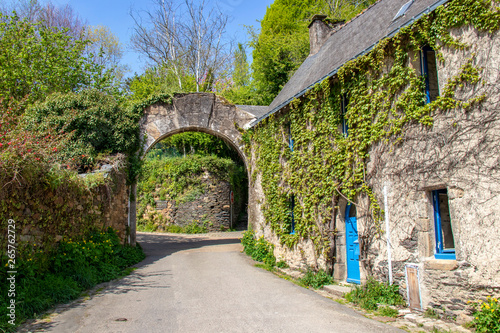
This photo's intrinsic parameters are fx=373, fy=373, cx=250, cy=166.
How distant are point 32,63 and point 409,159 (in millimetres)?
13437

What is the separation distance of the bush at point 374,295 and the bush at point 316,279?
1.08m

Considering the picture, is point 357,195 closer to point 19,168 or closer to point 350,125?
point 350,125

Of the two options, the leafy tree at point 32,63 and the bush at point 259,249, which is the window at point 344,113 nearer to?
the bush at point 259,249

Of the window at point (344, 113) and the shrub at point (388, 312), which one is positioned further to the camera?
the window at point (344, 113)

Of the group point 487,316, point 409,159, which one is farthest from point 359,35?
point 487,316

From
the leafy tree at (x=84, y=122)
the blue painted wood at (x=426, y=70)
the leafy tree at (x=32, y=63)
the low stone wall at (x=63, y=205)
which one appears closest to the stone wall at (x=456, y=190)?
the blue painted wood at (x=426, y=70)

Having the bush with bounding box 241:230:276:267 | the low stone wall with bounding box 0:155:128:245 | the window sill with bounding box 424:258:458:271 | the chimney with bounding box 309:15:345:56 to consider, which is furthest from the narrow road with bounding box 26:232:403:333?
the chimney with bounding box 309:15:345:56

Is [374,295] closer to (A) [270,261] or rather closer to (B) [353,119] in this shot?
(B) [353,119]

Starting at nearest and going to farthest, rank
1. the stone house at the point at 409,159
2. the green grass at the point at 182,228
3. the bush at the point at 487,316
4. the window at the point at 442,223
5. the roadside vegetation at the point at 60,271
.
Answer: the bush at the point at 487,316 → the stone house at the point at 409,159 → the roadside vegetation at the point at 60,271 → the window at the point at 442,223 → the green grass at the point at 182,228

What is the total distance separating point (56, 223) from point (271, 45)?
58.8 feet

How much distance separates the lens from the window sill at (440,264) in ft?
16.9

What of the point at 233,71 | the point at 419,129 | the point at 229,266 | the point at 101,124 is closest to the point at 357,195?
the point at 419,129

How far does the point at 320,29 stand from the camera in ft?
42.8

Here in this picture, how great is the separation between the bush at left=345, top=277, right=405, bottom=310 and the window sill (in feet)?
2.59
